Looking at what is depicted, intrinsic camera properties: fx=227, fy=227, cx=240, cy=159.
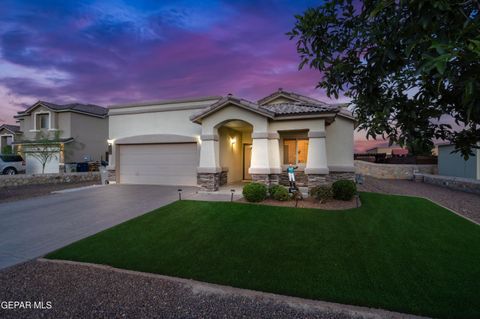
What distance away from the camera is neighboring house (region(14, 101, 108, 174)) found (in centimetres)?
2172

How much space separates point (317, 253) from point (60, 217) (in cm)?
874

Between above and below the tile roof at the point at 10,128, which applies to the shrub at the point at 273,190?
below

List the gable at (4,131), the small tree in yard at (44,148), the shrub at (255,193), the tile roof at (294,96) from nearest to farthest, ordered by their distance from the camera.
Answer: the shrub at (255,193) < the tile roof at (294,96) < the small tree in yard at (44,148) < the gable at (4,131)

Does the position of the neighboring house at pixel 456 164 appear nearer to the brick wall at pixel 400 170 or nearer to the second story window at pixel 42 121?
the brick wall at pixel 400 170

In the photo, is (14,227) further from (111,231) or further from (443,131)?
(443,131)

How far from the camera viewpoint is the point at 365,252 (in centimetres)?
519

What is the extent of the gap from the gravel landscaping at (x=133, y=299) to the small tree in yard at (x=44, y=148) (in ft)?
67.0

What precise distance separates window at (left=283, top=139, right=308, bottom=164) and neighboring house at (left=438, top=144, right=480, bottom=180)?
28.5 ft

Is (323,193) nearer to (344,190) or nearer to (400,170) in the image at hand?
(344,190)

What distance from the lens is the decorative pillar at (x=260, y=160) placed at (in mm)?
11312

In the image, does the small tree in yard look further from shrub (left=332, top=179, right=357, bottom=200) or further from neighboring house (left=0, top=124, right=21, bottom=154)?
shrub (left=332, top=179, right=357, bottom=200)

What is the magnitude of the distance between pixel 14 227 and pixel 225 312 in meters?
7.81

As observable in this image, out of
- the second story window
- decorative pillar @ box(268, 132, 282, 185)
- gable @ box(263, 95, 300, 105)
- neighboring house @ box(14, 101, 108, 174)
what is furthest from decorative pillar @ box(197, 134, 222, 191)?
the second story window

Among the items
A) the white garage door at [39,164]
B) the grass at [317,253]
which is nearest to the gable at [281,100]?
the grass at [317,253]
